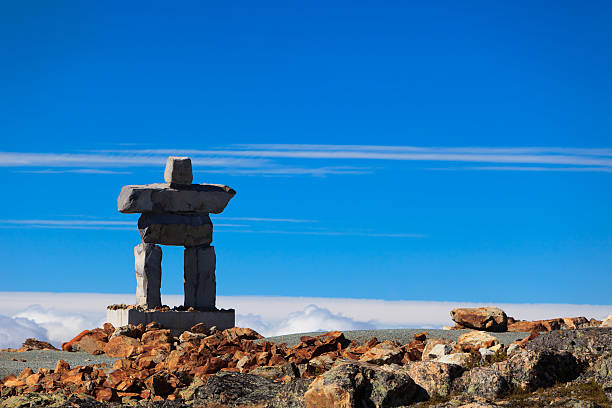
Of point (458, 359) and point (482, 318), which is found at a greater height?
point (482, 318)

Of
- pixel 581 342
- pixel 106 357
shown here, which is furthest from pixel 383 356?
pixel 106 357

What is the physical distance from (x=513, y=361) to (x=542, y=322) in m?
9.02

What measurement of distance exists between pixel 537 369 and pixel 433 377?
1.19 metres

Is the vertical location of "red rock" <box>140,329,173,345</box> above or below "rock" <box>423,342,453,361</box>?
above

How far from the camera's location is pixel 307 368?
1192cm

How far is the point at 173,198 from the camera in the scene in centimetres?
2088

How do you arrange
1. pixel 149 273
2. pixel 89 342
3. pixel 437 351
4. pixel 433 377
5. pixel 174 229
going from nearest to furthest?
pixel 433 377, pixel 437 351, pixel 89 342, pixel 149 273, pixel 174 229

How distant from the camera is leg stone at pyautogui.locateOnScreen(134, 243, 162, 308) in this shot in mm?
20641

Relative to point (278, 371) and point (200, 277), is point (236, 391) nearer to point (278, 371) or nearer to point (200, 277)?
point (278, 371)

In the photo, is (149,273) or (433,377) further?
(149,273)

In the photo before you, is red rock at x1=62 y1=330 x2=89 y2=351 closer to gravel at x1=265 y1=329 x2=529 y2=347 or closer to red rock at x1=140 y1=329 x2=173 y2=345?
red rock at x1=140 y1=329 x2=173 y2=345

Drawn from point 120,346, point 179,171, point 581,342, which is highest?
point 179,171

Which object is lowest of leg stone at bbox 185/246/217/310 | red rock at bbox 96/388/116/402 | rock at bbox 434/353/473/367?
red rock at bbox 96/388/116/402

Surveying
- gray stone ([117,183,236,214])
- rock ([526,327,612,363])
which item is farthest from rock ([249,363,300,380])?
gray stone ([117,183,236,214])
